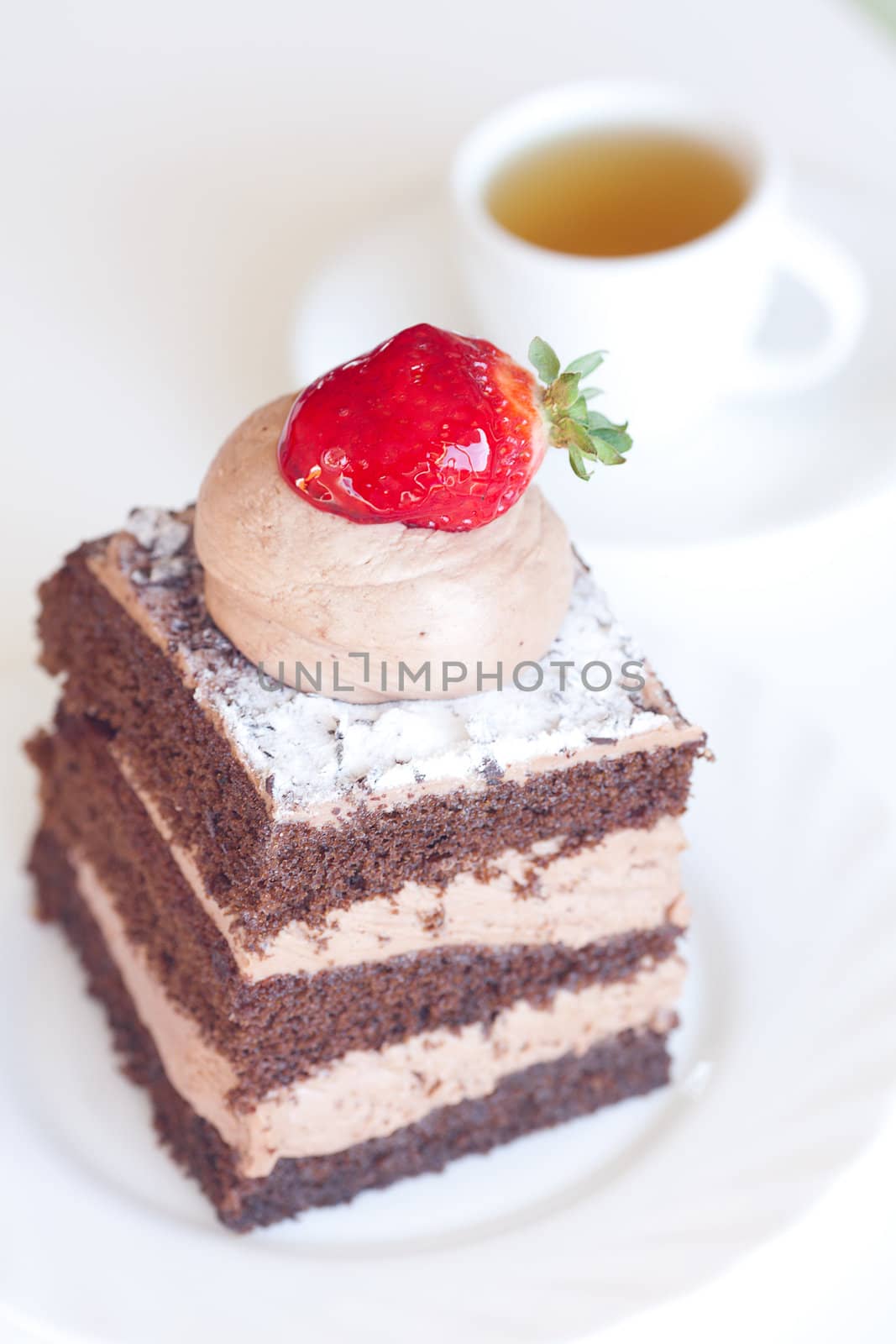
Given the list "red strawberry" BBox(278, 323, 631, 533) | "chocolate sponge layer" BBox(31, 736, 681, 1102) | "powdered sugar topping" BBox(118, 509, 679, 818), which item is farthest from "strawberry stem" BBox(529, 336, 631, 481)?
"chocolate sponge layer" BBox(31, 736, 681, 1102)

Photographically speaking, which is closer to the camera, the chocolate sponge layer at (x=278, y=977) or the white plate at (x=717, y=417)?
the chocolate sponge layer at (x=278, y=977)

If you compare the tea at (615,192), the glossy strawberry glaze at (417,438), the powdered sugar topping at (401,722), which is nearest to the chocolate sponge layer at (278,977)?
the powdered sugar topping at (401,722)

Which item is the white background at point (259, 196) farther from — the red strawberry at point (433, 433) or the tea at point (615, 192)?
the red strawberry at point (433, 433)

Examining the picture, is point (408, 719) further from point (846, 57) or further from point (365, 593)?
point (846, 57)

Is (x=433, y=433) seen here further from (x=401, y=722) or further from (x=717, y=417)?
(x=717, y=417)

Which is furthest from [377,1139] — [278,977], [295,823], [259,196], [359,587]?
[259,196]

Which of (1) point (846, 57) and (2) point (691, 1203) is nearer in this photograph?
(2) point (691, 1203)

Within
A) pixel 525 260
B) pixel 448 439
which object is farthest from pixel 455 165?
pixel 448 439
